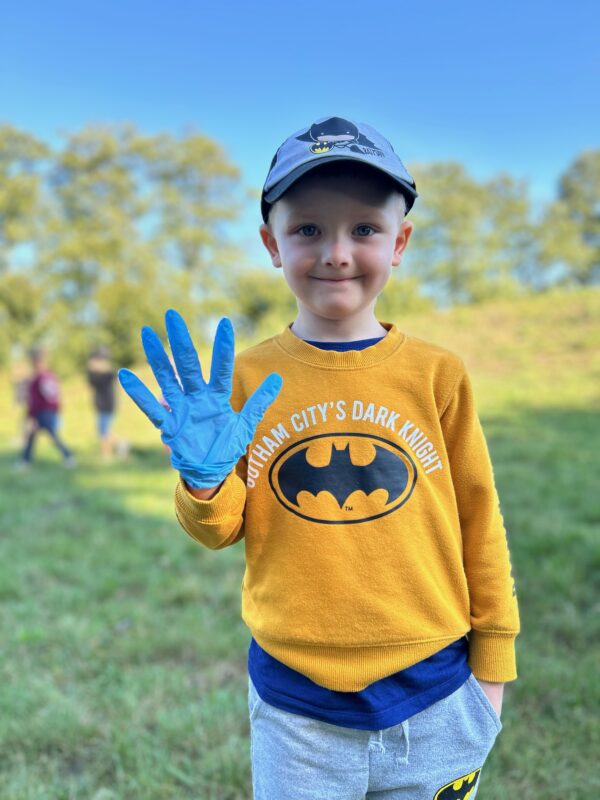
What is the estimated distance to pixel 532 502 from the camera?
16.9ft

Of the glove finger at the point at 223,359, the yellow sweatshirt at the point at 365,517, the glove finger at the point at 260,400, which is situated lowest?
the yellow sweatshirt at the point at 365,517

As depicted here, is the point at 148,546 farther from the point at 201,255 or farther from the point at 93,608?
the point at 201,255

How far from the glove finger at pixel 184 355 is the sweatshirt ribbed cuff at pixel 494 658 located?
762mm

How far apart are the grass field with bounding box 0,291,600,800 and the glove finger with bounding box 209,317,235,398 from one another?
5.38 feet

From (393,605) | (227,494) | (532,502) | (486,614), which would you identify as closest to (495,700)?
(486,614)

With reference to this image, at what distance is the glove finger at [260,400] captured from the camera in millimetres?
1161

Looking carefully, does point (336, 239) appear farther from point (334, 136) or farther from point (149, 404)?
point (149, 404)

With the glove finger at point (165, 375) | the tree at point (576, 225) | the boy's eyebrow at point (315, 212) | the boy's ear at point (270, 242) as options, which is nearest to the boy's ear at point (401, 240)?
the boy's eyebrow at point (315, 212)

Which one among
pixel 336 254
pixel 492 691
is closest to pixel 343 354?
pixel 336 254

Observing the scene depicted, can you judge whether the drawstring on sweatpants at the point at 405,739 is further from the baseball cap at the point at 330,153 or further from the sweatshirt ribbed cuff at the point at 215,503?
the baseball cap at the point at 330,153

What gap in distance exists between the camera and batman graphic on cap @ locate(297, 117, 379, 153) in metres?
1.17

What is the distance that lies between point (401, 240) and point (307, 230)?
0.23 meters

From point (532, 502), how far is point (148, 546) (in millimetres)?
3034

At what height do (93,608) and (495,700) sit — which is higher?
(495,700)
